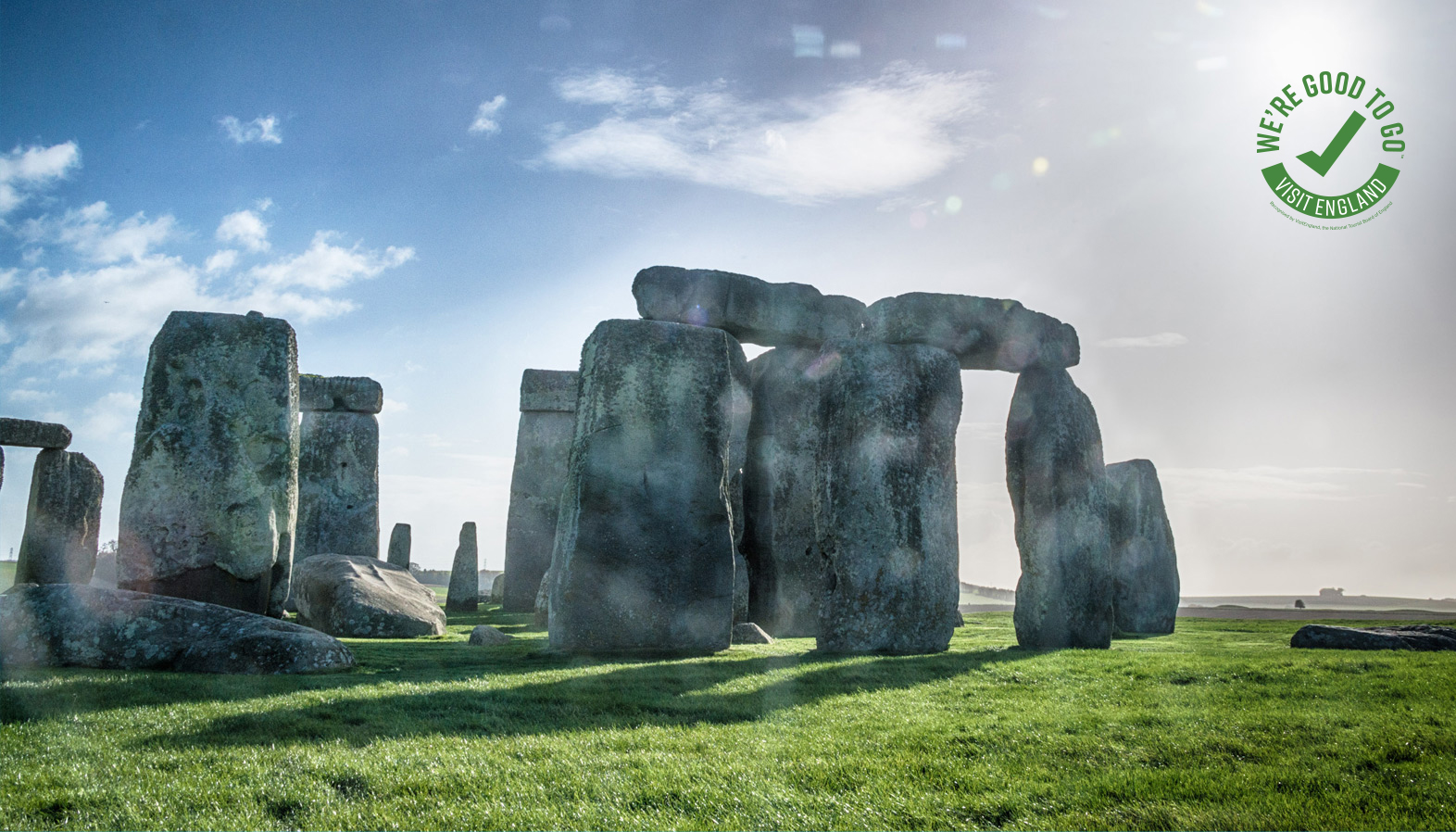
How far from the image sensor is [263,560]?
9531 mm

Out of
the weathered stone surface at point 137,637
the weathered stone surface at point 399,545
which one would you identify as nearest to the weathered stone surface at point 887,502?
the weathered stone surface at point 137,637

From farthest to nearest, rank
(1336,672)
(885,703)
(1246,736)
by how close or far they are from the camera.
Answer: (1336,672), (885,703), (1246,736)

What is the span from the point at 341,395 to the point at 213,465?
9755 mm

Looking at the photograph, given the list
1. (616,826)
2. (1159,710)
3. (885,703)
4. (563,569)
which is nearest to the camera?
(616,826)

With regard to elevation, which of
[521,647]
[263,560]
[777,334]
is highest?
[777,334]

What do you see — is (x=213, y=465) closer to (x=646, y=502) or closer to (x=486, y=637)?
(x=486, y=637)

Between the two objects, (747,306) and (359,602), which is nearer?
(359,602)

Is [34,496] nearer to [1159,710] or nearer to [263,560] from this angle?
[263,560]

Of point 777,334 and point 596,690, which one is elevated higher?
point 777,334

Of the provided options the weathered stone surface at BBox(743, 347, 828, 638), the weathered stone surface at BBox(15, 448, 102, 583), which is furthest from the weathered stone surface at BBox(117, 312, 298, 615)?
the weathered stone surface at BBox(15, 448, 102, 583)

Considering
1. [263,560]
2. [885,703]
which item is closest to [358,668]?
[263,560]

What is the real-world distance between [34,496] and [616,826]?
1728 centimetres

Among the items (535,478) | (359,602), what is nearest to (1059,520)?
(359,602)

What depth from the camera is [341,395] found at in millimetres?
18688
